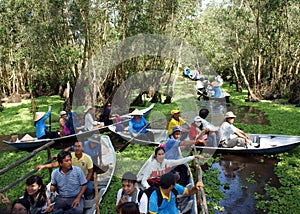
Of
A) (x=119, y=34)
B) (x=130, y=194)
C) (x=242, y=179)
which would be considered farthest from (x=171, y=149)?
(x=119, y=34)

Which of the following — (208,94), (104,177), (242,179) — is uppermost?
(208,94)

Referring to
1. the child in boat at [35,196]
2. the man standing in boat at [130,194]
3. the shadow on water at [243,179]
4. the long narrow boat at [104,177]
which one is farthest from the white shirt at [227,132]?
the child in boat at [35,196]

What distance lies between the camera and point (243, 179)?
22.9 ft

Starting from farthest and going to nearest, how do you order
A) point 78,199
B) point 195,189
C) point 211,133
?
point 211,133
point 78,199
point 195,189

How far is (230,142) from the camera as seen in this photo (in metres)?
8.11

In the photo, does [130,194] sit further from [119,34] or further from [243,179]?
[119,34]

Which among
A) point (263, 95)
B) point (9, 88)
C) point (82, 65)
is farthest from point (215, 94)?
point (9, 88)

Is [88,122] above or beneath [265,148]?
above

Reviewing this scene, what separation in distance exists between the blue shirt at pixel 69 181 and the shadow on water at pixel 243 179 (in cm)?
298

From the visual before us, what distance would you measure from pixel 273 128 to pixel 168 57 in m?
9.62

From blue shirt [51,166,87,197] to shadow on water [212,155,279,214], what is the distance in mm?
2978

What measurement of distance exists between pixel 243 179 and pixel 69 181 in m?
4.40

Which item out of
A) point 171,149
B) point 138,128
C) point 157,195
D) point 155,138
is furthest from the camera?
point 155,138

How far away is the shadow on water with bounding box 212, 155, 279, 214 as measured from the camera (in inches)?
228
